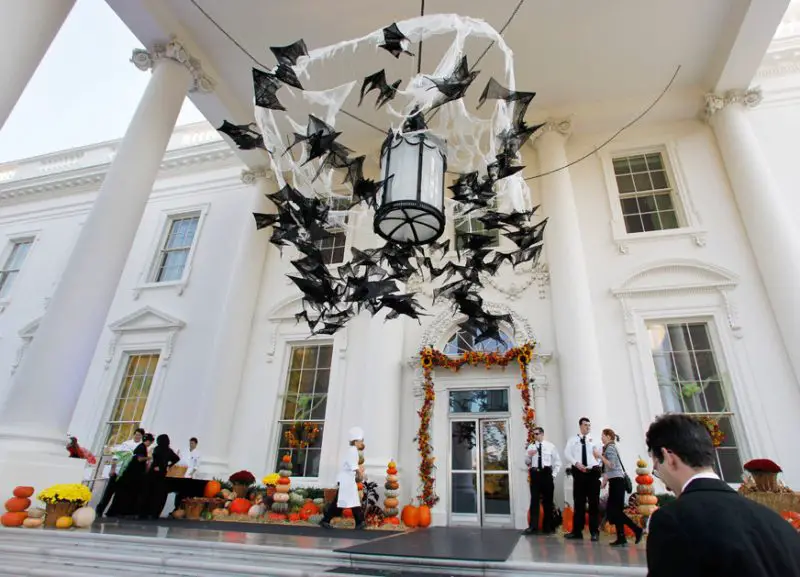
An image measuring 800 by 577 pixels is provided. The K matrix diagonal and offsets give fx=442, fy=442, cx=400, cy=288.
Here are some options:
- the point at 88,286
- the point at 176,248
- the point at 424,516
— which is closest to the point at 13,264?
the point at 176,248

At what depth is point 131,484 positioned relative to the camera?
7.09 meters

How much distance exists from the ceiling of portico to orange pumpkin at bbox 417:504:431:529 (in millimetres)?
7608

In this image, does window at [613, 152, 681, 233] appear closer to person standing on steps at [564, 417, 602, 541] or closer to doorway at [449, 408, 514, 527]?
doorway at [449, 408, 514, 527]

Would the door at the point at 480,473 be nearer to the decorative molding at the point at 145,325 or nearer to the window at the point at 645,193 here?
the window at the point at 645,193

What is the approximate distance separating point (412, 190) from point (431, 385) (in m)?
6.12

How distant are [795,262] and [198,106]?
1218 centimetres

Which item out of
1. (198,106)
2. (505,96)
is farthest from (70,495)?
(198,106)

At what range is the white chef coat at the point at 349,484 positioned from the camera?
6582mm

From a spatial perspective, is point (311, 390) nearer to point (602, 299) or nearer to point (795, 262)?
point (602, 299)

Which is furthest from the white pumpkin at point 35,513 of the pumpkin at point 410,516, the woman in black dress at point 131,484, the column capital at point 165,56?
the column capital at point 165,56

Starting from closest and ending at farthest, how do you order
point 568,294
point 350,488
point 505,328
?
1. point 350,488
2. point 568,294
3. point 505,328

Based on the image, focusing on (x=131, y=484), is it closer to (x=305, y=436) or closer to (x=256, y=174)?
(x=305, y=436)

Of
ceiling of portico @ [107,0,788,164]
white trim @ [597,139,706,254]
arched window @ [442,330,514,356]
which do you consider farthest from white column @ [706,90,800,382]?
arched window @ [442,330,514,356]

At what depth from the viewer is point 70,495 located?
5.07 meters
